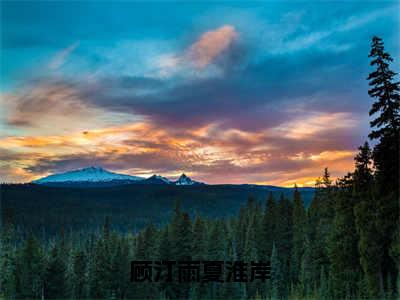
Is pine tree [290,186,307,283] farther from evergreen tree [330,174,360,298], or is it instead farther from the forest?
evergreen tree [330,174,360,298]

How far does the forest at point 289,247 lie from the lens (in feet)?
117

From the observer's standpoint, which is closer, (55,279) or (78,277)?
(55,279)

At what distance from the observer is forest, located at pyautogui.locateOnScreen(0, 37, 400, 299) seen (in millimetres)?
35750

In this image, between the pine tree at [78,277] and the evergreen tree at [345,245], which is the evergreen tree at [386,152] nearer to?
the evergreen tree at [345,245]

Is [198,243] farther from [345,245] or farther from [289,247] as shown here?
[345,245]

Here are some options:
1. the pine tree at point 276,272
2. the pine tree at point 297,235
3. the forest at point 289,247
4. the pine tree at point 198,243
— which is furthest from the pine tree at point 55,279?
the pine tree at point 297,235

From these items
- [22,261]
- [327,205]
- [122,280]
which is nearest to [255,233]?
[122,280]

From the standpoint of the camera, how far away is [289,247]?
83.8 m

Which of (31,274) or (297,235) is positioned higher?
(297,235)

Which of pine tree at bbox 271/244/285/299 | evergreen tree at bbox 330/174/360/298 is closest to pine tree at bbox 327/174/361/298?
evergreen tree at bbox 330/174/360/298

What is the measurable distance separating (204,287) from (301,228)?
1943 cm

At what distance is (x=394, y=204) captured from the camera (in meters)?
35.8

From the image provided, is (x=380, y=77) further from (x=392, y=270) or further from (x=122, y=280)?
(x=122, y=280)

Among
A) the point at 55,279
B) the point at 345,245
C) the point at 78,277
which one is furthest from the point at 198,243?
the point at 345,245
